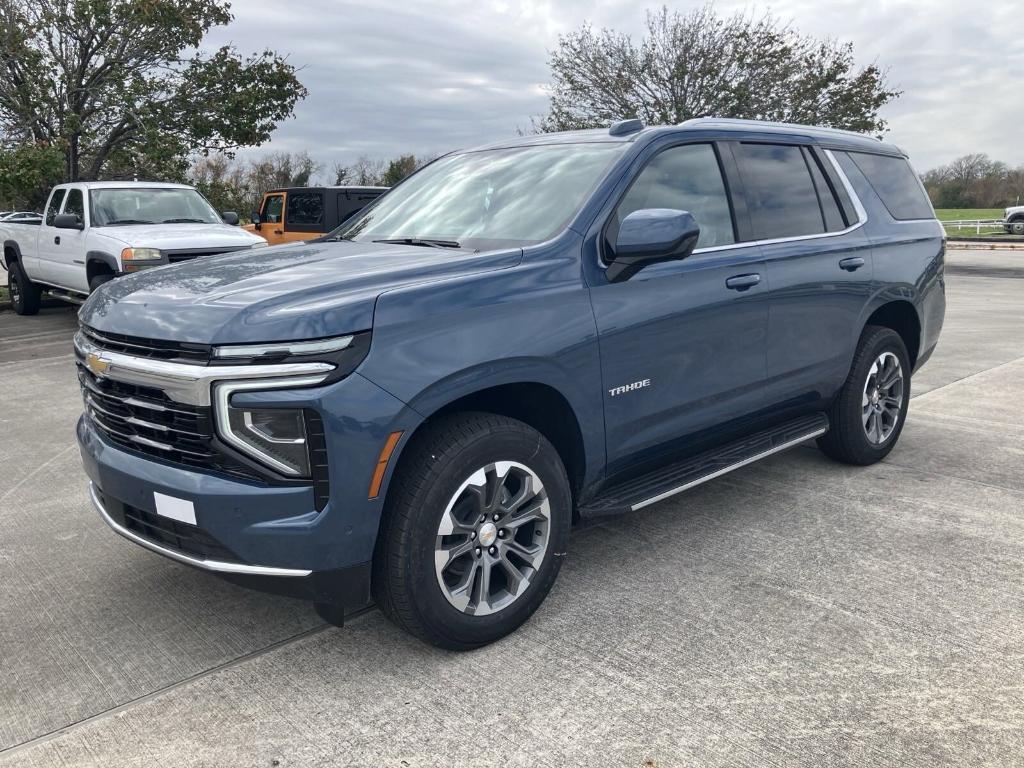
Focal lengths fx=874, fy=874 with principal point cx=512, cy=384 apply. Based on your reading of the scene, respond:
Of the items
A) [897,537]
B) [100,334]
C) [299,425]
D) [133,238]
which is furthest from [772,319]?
[133,238]

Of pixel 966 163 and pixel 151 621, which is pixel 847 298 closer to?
pixel 151 621

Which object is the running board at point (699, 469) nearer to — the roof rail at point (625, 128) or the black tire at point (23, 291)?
the roof rail at point (625, 128)

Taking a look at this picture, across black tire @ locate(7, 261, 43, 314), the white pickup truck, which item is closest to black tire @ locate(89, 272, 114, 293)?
the white pickup truck

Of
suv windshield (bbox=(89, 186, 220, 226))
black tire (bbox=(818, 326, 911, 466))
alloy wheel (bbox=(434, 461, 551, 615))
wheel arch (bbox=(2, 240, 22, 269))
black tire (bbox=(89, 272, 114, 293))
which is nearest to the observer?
alloy wheel (bbox=(434, 461, 551, 615))

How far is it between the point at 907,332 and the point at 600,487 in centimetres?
293

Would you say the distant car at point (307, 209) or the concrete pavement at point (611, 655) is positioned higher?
the distant car at point (307, 209)

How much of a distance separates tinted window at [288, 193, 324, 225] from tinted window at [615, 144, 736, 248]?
41.8 feet

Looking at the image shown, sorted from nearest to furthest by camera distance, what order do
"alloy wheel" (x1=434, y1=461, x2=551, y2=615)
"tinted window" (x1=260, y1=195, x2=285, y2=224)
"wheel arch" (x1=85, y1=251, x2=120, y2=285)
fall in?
"alloy wheel" (x1=434, y1=461, x2=551, y2=615), "wheel arch" (x1=85, y1=251, x2=120, y2=285), "tinted window" (x1=260, y1=195, x2=285, y2=224)

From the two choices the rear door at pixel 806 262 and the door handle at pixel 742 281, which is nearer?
the door handle at pixel 742 281

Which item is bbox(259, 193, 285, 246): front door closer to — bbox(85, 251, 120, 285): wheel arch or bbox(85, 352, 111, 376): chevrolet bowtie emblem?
bbox(85, 251, 120, 285): wheel arch

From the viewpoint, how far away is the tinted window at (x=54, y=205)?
1169 centimetres

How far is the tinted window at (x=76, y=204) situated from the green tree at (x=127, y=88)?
15.1 feet

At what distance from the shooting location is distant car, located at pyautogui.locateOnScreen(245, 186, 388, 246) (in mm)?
15805

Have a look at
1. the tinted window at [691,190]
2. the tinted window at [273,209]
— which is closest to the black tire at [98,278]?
the tinted window at [273,209]
